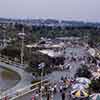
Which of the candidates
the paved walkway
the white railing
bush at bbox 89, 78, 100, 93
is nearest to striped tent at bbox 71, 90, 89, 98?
bush at bbox 89, 78, 100, 93

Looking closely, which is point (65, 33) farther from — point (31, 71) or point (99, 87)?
point (99, 87)

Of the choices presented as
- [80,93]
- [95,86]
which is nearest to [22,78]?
[95,86]

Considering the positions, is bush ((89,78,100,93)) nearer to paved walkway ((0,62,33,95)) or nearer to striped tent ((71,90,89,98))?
striped tent ((71,90,89,98))

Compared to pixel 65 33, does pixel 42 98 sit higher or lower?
higher

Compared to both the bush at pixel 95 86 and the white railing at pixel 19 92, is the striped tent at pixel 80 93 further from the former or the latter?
the white railing at pixel 19 92

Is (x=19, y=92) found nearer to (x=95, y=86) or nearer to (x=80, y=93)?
(x=80, y=93)

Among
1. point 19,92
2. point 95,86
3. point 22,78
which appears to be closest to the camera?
point 19,92

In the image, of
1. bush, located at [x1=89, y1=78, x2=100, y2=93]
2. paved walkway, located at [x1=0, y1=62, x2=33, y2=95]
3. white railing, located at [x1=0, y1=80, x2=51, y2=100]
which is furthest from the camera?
paved walkway, located at [x1=0, y1=62, x2=33, y2=95]

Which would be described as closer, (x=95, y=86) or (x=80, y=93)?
(x=80, y=93)

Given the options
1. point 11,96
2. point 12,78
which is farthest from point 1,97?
point 12,78

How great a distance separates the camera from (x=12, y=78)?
12.9 metres

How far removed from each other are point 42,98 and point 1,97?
0.92 meters

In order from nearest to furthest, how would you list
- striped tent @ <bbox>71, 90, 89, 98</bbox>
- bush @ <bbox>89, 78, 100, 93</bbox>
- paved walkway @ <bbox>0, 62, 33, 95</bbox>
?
1. striped tent @ <bbox>71, 90, 89, 98</bbox>
2. bush @ <bbox>89, 78, 100, 93</bbox>
3. paved walkway @ <bbox>0, 62, 33, 95</bbox>

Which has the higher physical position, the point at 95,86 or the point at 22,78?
the point at 95,86
